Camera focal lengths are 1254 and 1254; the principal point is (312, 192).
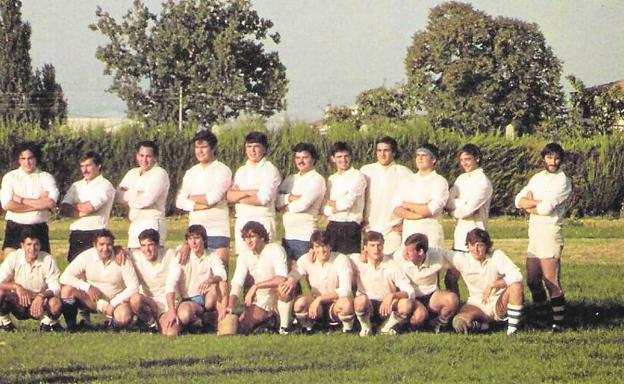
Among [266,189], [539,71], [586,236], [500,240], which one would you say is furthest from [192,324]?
[539,71]

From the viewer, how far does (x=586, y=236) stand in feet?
83.1

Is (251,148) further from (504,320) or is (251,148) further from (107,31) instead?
(107,31)

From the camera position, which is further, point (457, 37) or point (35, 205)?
point (457, 37)

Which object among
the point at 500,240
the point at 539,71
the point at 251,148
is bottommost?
the point at 500,240

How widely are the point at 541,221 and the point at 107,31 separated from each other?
1900 inches

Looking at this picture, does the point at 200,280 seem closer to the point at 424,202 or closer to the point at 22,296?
the point at 22,296

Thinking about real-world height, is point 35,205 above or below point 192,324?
above

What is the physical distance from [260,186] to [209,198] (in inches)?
20.2

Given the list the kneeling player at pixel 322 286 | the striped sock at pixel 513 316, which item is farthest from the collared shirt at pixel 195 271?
the striped sock at pixel 513 316

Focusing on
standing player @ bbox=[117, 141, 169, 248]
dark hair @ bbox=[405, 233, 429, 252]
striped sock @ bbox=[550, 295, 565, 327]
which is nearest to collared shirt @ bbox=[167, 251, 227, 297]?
standing player @ bbox=[117, 141, 169, 248]

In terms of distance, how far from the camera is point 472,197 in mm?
12211

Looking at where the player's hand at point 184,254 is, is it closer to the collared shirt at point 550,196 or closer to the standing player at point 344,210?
the standing player at point 344,210

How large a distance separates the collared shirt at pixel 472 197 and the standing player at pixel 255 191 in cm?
177

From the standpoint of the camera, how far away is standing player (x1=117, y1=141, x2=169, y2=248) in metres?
12.3
